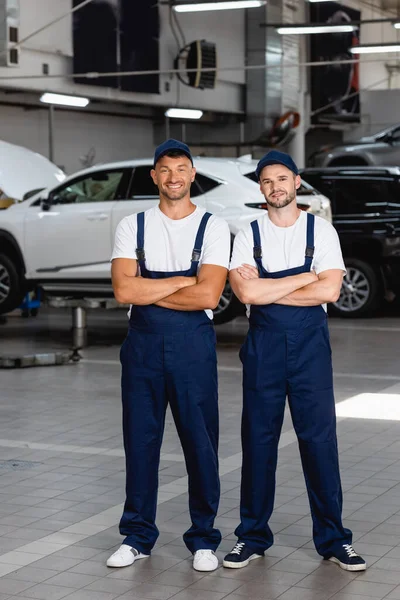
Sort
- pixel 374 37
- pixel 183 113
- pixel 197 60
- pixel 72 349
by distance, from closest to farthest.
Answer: pixel 72 349
pixel 197 60
pixel 183 113
pixel 374 37

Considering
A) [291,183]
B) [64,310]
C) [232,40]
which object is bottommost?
[64,310]

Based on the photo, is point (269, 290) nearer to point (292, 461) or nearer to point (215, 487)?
point (215, 487)

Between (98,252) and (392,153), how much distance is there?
11.3 metres

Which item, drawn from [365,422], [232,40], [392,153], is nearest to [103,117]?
[232,40]

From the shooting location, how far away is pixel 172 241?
5.46 m

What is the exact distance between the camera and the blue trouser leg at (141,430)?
5.45 m

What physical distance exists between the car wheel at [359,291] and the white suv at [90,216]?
8.44ft

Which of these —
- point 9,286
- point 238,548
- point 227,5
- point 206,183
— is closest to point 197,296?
point 238,548

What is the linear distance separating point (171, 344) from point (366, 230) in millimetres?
12108

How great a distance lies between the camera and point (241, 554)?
546 cm

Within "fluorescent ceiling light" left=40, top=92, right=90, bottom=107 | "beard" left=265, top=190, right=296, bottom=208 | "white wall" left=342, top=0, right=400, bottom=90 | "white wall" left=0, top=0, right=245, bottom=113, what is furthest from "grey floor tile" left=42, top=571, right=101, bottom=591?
"white wall" left=342, top=0, right=400, bottom=90

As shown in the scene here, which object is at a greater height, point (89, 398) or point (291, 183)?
point (291, 183)

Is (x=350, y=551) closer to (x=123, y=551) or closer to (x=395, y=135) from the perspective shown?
(x=123, y=551)

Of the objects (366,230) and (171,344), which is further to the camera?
(366,230)
